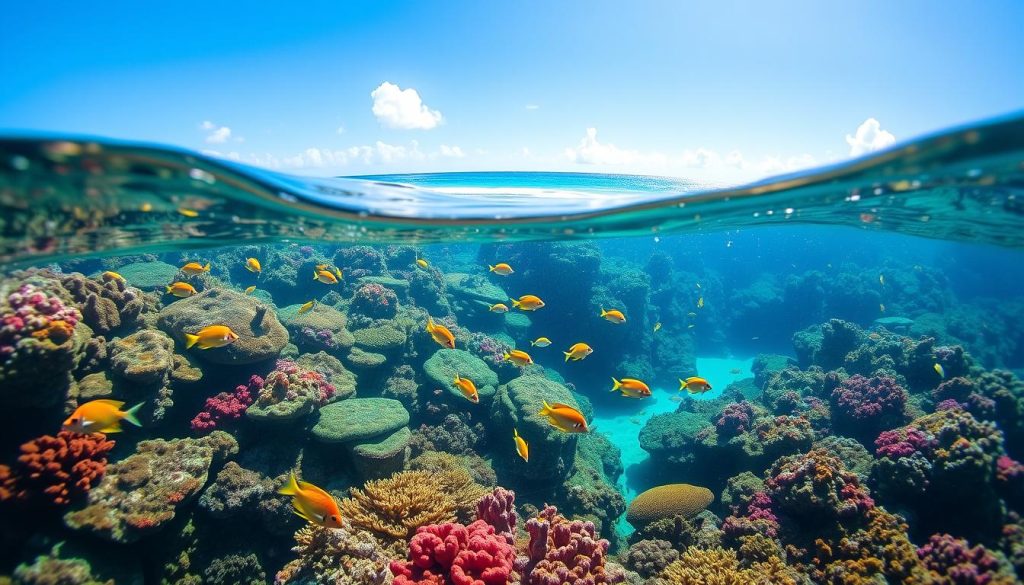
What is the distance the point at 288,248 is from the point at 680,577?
108 ft

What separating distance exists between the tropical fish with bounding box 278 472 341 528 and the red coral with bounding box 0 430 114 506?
396cm

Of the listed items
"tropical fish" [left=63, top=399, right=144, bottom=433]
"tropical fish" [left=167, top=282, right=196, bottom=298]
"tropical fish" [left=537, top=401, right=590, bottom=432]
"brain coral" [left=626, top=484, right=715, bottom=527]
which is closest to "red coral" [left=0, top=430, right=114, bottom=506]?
"tropical fish" [left=63, top=399, right=144, bottom=433]

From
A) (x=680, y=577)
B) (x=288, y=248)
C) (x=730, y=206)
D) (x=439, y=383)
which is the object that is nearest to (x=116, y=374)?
(x=439, y=383)

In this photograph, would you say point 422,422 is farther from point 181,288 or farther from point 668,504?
point 181,288

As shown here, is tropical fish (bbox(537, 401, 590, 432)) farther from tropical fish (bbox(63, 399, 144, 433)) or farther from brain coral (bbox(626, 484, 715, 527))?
tropical fish (bbox(63, 399, 144, 433))

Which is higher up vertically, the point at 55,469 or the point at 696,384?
Result: the point at 55,469

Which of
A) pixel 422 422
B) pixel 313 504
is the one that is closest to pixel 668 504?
pixel 422 422

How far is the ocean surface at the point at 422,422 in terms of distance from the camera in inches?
219

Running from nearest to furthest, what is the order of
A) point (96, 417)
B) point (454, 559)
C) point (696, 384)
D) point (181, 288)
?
point (454, 559) < point (96, 417) < point (696, 384) < point (181, 288)

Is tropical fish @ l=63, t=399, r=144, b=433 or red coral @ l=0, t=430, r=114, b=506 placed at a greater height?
tropical fish @ l=63, t=399, r=144, b=433

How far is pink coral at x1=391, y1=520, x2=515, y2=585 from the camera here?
15.1 feet

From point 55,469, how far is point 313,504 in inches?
171

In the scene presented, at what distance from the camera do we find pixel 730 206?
30.7 feet

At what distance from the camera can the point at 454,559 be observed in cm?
477
